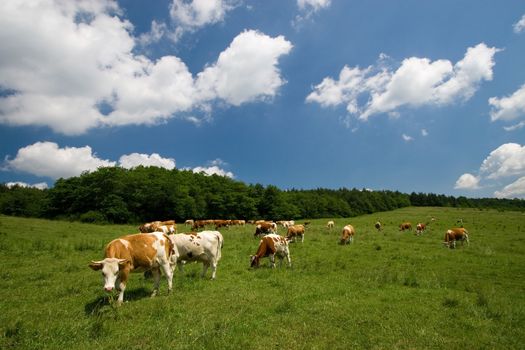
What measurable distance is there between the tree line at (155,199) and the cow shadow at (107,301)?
5244 centimetres

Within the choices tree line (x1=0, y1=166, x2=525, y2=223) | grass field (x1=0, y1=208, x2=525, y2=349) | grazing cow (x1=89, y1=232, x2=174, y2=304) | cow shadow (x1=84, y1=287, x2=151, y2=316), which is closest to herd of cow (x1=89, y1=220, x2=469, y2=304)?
grazing cow (x1=89, y1=232, x2=174, y2=304)

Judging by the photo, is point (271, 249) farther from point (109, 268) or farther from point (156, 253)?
point (109, 268)

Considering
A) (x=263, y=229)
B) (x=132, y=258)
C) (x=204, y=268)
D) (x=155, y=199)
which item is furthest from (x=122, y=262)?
(x=155, y=199)

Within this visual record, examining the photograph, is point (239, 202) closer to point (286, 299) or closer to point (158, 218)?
point (158, 218)

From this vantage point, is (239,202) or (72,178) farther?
(239,202)

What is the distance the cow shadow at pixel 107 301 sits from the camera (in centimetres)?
800

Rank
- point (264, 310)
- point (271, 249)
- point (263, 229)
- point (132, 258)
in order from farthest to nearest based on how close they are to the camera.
→ point (263, 229) < point (271, 249) < point (132, 258) < point (264, 310)

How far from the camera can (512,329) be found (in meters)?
7.57

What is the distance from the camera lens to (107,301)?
9.13 m

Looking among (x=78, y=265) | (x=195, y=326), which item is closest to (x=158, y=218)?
(x=78, y=265)

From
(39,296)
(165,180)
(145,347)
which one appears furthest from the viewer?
(165,180)

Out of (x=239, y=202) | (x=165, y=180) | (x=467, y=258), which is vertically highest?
(x=165, y=180)

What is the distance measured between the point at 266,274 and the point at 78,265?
932 cm

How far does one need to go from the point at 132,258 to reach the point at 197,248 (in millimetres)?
3400
